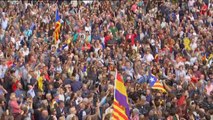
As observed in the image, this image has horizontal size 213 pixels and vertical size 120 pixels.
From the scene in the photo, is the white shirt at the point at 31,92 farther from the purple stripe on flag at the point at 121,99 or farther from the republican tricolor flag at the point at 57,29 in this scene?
the republican tricolor flag at the point at 57,29

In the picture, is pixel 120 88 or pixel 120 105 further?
pixel 120 88

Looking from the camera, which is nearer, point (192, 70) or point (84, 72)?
point (84, 72)

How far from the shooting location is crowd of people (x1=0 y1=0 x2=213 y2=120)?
53.4 ft

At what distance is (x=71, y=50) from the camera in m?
21.3

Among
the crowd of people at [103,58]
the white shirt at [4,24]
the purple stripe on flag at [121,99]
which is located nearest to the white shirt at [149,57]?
the crowd of people at [103,58]

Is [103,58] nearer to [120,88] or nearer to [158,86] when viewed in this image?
[158,86]

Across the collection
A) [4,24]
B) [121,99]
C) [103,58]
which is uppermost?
[121,99]

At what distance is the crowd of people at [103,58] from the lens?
16266mm

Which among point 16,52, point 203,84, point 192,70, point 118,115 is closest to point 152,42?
point 192,70

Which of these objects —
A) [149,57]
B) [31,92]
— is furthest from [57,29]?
[31,92]

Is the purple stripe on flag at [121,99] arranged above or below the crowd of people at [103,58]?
above

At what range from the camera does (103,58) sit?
69.9 ft

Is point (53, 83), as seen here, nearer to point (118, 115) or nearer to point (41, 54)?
point (41, 54)

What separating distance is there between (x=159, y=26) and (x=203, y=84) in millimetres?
7177
